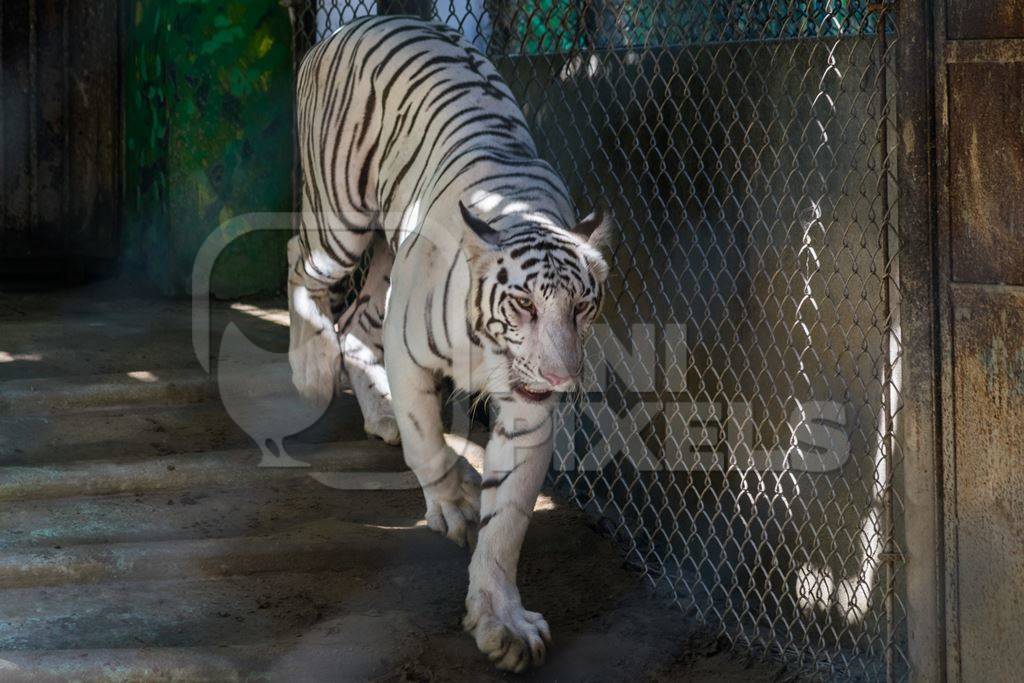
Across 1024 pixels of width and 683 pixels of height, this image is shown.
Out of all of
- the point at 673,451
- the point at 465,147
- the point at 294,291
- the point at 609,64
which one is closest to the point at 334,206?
the point at 294,291

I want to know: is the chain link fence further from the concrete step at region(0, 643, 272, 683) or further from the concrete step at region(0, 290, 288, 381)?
the concrete step at region(0, 290, 288, 381)

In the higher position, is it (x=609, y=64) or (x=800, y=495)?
(x=609, y=64)

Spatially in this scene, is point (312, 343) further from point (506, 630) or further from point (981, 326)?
point (981, 326)

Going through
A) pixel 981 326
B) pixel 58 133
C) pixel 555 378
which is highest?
pixel 981 326

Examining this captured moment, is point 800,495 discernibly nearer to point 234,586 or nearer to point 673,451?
point 673,451

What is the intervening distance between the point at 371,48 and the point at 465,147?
71cm

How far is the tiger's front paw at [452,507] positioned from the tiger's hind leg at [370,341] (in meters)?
0.69

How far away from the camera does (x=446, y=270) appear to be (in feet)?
11.8

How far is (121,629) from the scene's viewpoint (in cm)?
333

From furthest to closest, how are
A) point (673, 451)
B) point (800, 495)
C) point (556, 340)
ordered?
1. point (673, 451)
2. point (800, 495)
3. point (556, 340)

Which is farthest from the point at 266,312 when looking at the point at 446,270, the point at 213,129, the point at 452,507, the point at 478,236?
the point at 478,236

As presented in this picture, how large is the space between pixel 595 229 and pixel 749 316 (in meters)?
0.85

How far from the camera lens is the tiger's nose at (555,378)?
124 inches

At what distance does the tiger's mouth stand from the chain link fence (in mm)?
769
